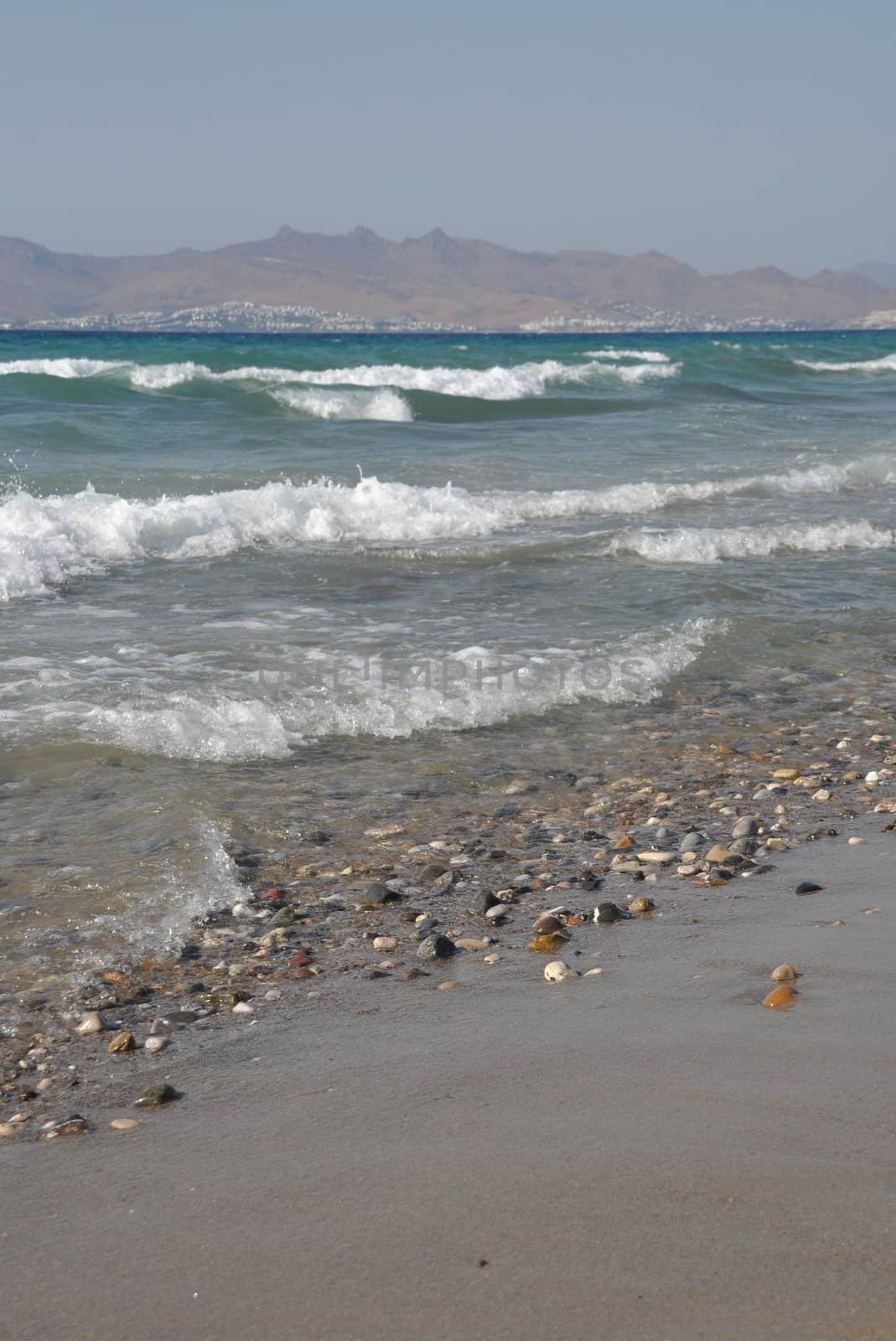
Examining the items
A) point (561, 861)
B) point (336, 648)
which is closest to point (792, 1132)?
point (561, 861)

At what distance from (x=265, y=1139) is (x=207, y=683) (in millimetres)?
4061

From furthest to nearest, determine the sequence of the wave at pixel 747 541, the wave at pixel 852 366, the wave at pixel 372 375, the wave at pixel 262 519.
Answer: the wave at pixel 852 366 < the wave at pixel 372 375 < the wave at pixel 747 541 < the wave at pixel 262 519

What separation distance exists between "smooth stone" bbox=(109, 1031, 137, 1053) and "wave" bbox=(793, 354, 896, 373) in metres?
40.7

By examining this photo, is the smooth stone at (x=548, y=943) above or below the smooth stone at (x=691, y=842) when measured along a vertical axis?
below

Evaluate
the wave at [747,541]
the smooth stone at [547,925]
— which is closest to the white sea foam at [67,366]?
the wave at [747,541]

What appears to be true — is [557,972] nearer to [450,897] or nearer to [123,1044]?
[450,897]

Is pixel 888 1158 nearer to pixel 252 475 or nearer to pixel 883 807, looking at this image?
pixel 883 807

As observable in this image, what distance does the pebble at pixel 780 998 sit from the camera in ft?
11.1

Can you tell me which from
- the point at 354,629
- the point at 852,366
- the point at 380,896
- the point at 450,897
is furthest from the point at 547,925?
the point at 852,366

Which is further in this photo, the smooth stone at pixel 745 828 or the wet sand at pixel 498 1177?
the smooth stone at pixel 745 828

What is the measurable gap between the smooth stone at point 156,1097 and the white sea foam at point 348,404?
2163 centimetres

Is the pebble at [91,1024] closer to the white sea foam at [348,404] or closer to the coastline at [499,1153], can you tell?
the coastline at [499,1153]

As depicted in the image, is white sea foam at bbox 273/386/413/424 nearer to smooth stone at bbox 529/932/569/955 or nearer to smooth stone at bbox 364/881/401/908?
smooth stone at bbox 364/881/401/908

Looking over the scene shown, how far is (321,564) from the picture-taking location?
10.5 m
